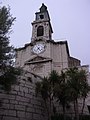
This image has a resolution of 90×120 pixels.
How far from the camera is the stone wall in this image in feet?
37.1

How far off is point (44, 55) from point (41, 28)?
771 cm

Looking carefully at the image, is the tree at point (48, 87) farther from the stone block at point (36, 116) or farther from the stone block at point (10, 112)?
the stone block at point (10, 112)

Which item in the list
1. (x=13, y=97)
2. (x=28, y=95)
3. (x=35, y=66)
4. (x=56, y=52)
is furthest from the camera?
(x=56, y=52)

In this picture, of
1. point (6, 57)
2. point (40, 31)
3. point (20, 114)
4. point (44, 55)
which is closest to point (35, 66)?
point (44, 55)

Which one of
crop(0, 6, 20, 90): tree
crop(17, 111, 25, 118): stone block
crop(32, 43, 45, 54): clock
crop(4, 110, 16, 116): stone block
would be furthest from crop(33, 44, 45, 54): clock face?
crop(0, 6, 20, 90): tree

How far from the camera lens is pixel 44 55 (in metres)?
26.3

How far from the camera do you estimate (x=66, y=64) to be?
83.3 feet

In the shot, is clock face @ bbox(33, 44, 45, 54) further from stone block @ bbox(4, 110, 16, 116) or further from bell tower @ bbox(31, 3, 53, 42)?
stone block @ bbox(4, 110, 16, 116)

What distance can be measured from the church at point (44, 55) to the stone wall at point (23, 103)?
1022 centimetres

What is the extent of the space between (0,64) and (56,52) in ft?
60.5

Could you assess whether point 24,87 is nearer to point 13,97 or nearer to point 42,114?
point 13,97

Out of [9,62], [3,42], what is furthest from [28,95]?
[3,42]

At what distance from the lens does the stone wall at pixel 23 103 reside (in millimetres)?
11305

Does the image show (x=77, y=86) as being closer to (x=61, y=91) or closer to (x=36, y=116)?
(x=61, y=91)
